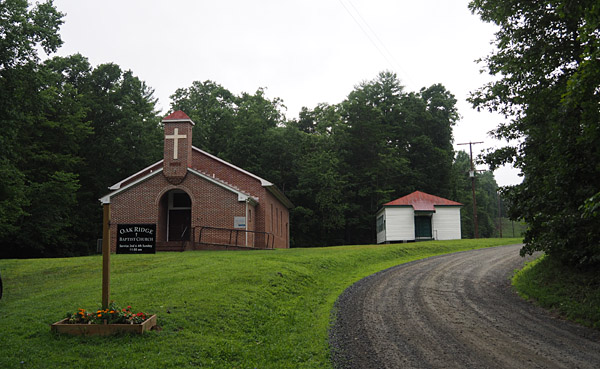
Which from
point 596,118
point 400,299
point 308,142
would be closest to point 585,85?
point 596,118

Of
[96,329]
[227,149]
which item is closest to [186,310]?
[96,329]

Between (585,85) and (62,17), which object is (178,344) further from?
(62,17)

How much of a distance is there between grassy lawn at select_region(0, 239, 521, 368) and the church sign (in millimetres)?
1211

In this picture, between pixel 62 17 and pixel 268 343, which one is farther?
pixel 62 17

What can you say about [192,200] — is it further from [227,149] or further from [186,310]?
[227,149]

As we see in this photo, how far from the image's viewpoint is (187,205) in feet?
94.1

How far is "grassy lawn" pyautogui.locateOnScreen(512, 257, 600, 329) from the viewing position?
10753 millimetres

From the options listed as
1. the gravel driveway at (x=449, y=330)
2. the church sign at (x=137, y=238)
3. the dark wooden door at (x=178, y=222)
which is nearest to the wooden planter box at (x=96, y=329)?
the church sign at (x=137, y=238)

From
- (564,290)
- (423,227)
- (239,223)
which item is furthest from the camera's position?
(423,227)

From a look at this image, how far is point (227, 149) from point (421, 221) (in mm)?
19543

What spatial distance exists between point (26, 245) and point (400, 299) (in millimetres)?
30686

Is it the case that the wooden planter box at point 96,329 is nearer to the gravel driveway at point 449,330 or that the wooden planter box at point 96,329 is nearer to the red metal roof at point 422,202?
the gravel driveway at point 449,330

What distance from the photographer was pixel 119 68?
4462 centimetres

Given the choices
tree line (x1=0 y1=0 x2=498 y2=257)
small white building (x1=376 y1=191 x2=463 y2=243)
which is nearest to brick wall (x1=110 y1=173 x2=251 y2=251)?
tree line (x1=0 y1=0 x2=498 y2=257)
